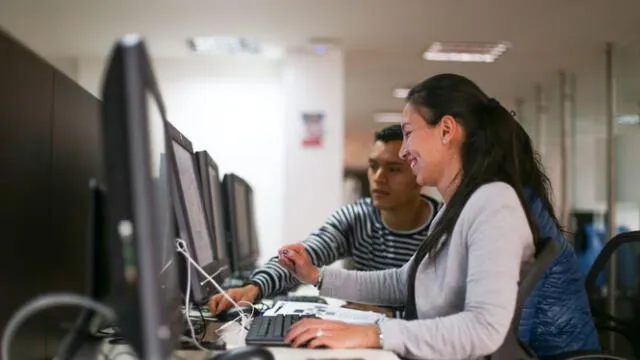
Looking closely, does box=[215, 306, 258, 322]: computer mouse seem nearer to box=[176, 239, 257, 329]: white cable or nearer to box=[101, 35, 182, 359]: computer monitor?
box=[176, 239, 257, 329]: white cable

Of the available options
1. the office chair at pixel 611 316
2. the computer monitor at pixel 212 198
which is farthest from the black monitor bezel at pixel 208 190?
the office chair at pixel 611 316

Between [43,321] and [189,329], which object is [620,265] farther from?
[43,321]

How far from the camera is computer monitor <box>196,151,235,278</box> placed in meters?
1.60

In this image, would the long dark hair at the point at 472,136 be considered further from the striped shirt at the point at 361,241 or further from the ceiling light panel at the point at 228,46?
the ceiling light panel at the point at 228,46

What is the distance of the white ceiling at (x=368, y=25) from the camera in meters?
3.89

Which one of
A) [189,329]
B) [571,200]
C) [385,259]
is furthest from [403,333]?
[571,200]

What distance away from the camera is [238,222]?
243 cm

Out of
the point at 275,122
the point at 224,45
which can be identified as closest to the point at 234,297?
the point at 224,45

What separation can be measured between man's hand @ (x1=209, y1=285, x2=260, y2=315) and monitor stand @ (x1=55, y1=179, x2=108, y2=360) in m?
0.69

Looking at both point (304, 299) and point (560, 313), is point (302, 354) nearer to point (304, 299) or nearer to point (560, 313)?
point (560, 313)

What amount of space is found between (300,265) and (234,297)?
0.21 metres

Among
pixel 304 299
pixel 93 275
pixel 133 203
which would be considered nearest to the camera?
pixel 133 203

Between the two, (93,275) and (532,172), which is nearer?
(93,275)

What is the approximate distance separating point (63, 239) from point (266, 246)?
3752 millimetres
